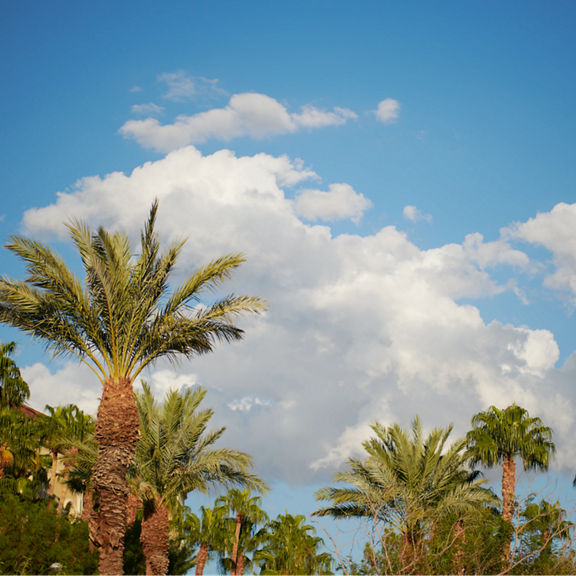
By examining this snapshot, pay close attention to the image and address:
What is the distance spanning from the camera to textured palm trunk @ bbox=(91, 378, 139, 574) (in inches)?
629

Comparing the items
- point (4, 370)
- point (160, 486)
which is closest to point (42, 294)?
point (160, 486)

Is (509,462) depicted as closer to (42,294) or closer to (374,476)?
(374,476)

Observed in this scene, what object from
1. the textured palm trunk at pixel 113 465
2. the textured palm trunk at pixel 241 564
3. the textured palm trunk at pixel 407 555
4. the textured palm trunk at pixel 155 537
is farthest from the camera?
the textured palm trunk at pixel 241 564

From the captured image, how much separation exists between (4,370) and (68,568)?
13.6 metres

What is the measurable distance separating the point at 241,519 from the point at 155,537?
846 inches

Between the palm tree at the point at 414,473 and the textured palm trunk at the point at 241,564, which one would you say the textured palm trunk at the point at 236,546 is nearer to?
the textured palm trunk at the point at 241,564

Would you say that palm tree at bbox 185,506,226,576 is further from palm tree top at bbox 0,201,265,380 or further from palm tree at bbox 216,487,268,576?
palm tree top at bbox 0,201,265,380

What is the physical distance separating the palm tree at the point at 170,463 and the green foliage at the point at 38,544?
3.86 m

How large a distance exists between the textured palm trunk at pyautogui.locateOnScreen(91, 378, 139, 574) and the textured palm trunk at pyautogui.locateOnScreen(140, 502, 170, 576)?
6.34m

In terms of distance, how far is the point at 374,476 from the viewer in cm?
2278

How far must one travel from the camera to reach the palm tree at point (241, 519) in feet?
138

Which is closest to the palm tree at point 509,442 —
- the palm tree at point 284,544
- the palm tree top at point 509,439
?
the palm tree top at point 509,439

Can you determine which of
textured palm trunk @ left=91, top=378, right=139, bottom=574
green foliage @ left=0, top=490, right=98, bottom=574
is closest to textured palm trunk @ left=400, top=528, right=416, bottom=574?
textured palm trunk @ left=91, top=378, right=139, bottom=574

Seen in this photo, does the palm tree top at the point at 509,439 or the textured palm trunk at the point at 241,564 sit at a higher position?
the palm tree top at the point at 509,439
